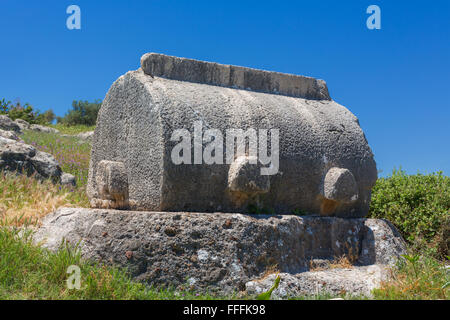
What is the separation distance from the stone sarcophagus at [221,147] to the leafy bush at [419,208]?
1.54m

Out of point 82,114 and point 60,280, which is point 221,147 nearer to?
point 60,280

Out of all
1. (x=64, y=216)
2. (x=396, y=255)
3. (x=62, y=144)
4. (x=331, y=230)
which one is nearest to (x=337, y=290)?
(x=331, y=230)

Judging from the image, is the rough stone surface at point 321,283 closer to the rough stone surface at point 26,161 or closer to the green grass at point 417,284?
the green grass at point 417,284

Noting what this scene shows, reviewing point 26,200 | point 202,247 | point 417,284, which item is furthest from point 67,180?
point 417,284

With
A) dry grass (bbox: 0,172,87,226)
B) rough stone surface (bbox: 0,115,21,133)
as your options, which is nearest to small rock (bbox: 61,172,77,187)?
dry grass (bbox: 0,172,87,226)

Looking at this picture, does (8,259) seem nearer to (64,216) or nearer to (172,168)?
(64,216)

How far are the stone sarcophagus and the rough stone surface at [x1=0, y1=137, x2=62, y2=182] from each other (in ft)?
10.0

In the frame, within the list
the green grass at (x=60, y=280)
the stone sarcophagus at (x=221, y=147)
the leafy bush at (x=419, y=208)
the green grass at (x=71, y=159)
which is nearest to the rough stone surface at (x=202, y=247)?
the green grass at (x=60, y=280)

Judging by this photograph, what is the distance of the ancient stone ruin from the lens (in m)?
3.90

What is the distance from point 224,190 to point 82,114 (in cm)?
2679

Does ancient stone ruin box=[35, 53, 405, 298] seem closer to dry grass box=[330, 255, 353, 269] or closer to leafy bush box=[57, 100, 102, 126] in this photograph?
dry grass box=[330, 255, 353, 269]

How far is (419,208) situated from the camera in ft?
22.0

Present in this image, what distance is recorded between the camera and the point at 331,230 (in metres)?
4.90
